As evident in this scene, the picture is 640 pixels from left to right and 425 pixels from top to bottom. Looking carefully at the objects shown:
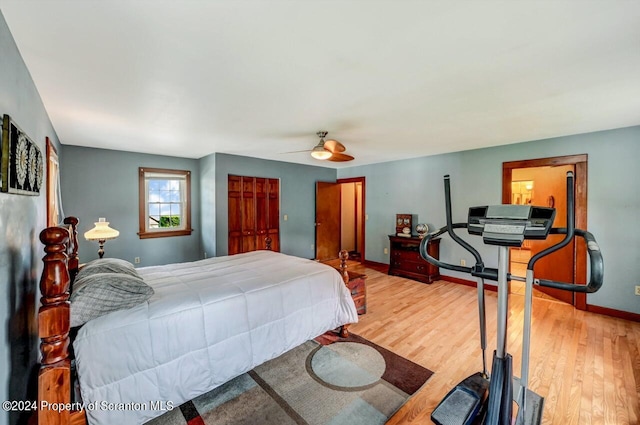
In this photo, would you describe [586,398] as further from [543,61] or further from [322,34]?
[322,34]

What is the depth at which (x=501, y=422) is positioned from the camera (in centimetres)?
140

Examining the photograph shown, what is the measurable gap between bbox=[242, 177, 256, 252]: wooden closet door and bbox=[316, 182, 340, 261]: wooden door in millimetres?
1631

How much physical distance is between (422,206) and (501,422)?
401 centimetres

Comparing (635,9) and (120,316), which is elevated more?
(635,9)

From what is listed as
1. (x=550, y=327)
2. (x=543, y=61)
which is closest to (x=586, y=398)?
(x=550, y=327)

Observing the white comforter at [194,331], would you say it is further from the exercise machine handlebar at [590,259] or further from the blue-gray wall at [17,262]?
the exercise machine handlebar at [590,259]

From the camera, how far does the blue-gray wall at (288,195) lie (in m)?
4.76

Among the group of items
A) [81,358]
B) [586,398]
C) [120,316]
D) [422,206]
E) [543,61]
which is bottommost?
[586,398]

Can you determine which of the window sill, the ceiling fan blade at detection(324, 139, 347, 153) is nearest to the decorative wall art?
the ceiling fan blade at detection(324, 139, 347, 153)

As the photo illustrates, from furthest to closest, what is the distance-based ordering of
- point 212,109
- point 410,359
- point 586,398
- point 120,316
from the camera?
point 212,109 → point 410,359 → point 586,398 → point 120,316

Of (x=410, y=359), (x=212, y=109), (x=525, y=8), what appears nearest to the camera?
(x=525, y=8)

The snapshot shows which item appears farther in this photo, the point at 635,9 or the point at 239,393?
the point at 239,393

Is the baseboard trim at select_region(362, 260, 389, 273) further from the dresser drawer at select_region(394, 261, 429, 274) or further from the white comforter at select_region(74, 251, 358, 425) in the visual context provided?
the white comforter at select_region(74, 251, 358, 425)

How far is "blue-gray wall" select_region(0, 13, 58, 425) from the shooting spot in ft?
4.13
